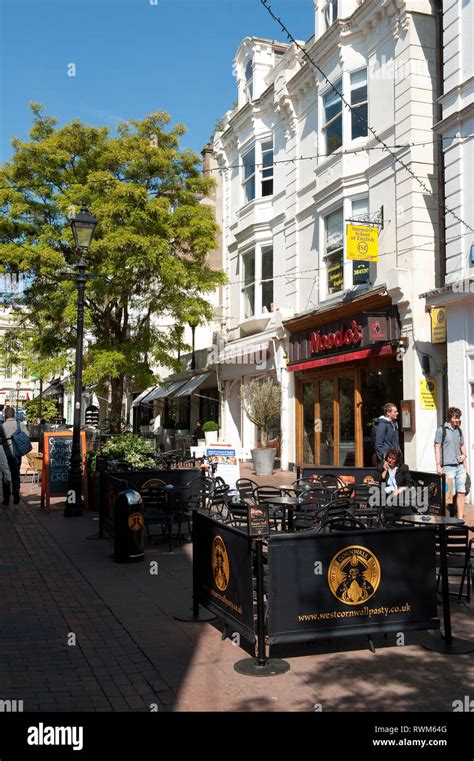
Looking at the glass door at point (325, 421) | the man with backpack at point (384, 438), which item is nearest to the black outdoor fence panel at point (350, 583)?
the man with backpack at point (384, 438)

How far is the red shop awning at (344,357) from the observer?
50.1ft

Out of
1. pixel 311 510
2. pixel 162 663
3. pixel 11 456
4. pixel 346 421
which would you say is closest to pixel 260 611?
pixel 162 663

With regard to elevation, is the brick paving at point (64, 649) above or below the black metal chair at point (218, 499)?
below

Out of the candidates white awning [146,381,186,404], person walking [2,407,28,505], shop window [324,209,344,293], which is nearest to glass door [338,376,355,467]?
shop window [324,209,344,293]

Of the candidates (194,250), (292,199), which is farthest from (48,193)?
(292,199)

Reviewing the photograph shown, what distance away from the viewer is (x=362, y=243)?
1530 cm

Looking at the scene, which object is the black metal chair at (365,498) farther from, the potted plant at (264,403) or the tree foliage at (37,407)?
the tree foliage at (37,407)

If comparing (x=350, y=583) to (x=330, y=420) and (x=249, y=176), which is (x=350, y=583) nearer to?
(x=330, y=420)

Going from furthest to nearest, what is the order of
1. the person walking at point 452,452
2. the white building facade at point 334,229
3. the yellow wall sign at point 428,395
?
the white building facade at point 334,229
the yellow wall sign at point 428,395
the person walking at point 452,452

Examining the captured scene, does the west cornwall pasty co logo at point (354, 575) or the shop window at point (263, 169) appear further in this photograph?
the shop window at point (263, 169)

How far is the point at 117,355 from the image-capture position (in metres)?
18.3

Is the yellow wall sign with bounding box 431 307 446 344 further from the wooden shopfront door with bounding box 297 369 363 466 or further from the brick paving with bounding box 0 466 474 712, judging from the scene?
the brick paving with bounding box 0 466 474 712

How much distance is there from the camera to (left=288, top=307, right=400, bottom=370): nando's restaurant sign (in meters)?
15.1
